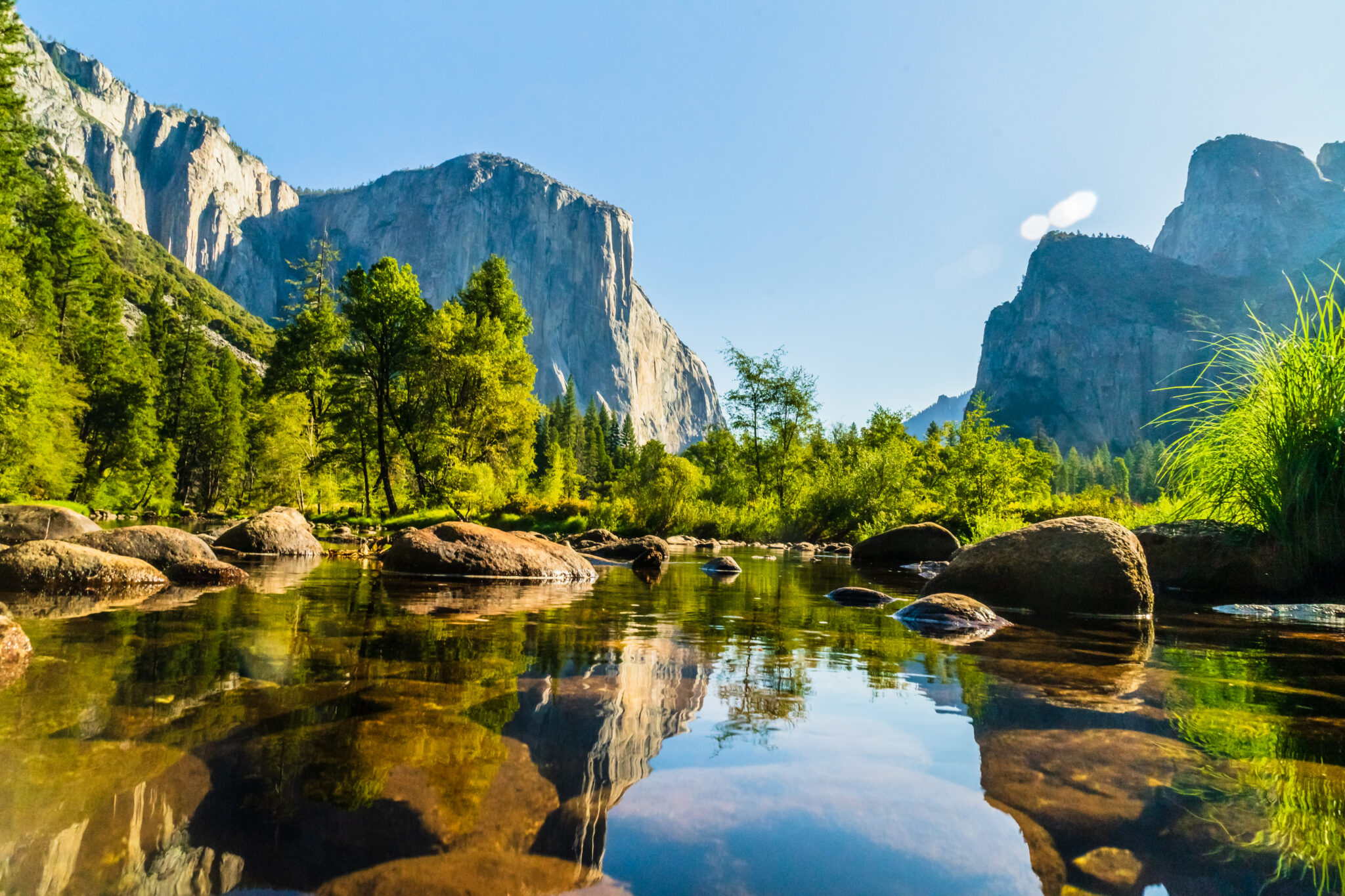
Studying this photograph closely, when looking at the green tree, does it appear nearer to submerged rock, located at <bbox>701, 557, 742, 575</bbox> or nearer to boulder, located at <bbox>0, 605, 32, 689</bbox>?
submerged rock, located at <bbox>701, 557, 742, 575</bbox>

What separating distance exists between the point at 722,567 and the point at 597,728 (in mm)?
11518

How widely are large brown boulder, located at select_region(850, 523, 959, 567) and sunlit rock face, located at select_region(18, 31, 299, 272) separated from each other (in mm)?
191104

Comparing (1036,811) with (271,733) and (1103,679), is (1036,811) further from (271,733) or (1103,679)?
(271,733)

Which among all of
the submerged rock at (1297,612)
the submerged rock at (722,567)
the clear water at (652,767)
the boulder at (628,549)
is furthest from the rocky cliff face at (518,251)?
the clear water at (652,767)

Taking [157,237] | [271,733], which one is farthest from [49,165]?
[271,733]

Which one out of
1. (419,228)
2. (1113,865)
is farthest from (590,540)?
(419,228)

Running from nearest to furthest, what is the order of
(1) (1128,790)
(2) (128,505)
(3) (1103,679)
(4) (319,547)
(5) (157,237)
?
(1) (1128,790), (3) (1103,679), (4) (319,547), (2) (128,505), (5) (157,237)

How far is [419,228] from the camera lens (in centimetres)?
18100

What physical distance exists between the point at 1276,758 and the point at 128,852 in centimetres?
422

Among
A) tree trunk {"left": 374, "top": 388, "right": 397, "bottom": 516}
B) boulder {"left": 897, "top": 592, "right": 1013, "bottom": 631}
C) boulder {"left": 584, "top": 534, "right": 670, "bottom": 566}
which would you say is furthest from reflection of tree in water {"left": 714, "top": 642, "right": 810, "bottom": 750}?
tree trunk {"left": 374, "top": 388, "right": 397, "bottom": 516}

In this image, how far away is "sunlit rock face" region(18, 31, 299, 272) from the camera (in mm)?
148875

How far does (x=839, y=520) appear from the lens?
3006 cm

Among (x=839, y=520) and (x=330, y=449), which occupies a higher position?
(x=330, y=449)

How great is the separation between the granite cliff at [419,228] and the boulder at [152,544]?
156m
